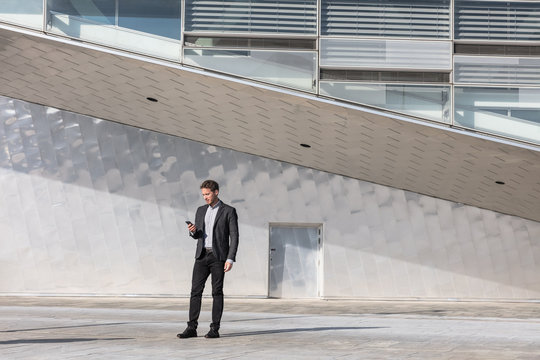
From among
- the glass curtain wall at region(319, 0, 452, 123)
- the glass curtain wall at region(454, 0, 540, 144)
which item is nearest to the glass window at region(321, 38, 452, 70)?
the glass curtain wall at region(319, 0, 452, 123)

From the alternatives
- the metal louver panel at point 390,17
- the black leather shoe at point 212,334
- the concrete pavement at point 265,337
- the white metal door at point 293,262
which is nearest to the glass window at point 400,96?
the metal louver panel at point 390,17

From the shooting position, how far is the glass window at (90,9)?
13.1 metres

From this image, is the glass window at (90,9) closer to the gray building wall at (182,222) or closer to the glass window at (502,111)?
the glass window at (502,111)

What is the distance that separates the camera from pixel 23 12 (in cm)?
1329

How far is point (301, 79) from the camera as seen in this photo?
13188mm

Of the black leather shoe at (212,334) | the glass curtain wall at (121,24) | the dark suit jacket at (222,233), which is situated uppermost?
the glass curtain wall at (121,24)

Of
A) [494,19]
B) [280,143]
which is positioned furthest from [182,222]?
[494,19]

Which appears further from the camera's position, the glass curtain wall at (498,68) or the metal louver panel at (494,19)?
the metal louver panel at (494,19)

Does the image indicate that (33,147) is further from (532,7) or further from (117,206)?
(532,7)

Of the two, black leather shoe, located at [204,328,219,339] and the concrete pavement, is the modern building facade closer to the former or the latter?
the concrete pavement

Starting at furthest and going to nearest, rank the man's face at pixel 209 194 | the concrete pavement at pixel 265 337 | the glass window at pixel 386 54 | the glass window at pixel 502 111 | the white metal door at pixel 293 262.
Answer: the white metal door at pixel 293 262, the glass window at pixel 386 54, the glass window at pixel 502 111, the man's face at pixel 209 194, the concrete pavement at pixel 265 337

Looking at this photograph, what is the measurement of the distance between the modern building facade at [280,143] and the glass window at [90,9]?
33mm

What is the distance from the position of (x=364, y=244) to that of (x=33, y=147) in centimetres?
854

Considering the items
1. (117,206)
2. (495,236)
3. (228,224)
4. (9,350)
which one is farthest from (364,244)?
(9,350)
